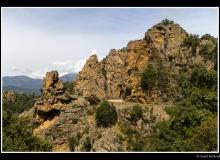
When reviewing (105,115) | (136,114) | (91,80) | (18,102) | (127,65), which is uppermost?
(127,65)

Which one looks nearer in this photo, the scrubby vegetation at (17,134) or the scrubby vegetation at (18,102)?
the scrubby vegetation at (17,134)

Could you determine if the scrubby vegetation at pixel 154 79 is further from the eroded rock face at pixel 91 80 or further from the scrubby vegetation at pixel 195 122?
the scrubby vegetation at pixel 195 122

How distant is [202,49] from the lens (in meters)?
54.6

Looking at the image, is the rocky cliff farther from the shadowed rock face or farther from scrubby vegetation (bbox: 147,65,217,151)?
scrubby vegetation (bbox: 147,65,217,151)

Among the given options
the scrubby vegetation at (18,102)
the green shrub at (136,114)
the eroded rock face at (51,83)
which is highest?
the eroded rock face at (51,83)

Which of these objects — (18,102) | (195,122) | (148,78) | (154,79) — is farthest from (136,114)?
(18,102)

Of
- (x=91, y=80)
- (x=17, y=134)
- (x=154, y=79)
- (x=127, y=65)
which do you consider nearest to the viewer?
(x=17, y=134)

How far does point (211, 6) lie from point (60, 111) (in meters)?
33.9

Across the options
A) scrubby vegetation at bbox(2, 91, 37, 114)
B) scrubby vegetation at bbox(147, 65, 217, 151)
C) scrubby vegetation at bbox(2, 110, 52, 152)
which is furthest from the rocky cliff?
scrubby vegetation at bbox(2, 91, 37, 114)

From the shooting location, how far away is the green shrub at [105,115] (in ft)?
156

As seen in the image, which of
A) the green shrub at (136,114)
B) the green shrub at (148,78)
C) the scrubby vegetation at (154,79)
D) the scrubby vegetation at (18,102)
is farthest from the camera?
the scrubby vegetation at (18,102)

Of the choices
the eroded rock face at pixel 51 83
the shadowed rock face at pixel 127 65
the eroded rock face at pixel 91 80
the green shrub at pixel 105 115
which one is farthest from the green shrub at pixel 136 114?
the eroded rock face at pixel 51 83

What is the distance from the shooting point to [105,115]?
47.6 meters

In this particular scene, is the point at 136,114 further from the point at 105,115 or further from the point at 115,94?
the point at 115,94
